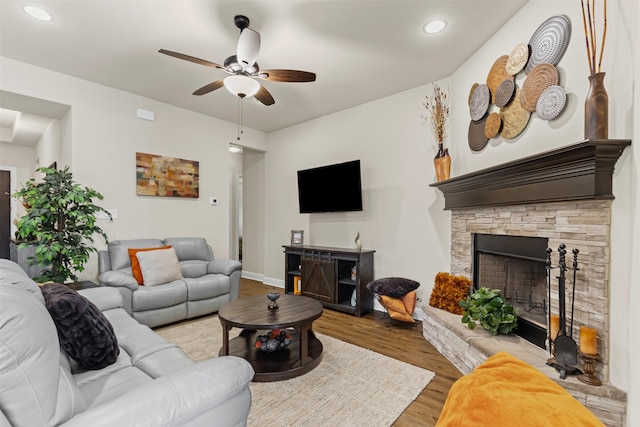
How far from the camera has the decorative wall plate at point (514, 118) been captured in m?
2.29

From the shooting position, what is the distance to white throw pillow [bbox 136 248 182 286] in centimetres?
331

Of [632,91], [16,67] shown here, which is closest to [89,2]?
[16,67]

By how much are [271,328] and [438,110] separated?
9.59 feet

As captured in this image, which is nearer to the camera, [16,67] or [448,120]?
[16,67]

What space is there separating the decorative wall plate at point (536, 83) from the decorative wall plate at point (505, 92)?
0.11m

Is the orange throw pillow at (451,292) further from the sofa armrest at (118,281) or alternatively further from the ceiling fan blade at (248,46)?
the sofa armrest at (118,281)

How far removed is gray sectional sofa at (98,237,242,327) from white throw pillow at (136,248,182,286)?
6 centimetres

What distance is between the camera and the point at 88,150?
361 cm

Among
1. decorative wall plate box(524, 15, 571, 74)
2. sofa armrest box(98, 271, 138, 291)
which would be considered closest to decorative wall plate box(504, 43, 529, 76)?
decorative wall plate box(524, 15, 571, 74)

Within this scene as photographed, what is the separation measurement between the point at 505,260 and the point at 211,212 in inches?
158

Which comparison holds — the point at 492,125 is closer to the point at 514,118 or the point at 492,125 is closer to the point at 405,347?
the point at 514,118

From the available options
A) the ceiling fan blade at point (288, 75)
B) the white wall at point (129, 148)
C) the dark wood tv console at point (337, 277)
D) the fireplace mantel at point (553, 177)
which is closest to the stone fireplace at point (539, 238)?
the fireplace mantel at point (553, 177)

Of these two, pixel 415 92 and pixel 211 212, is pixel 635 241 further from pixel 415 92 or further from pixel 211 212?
pixel 211 212

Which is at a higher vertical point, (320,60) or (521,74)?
(320,60)
